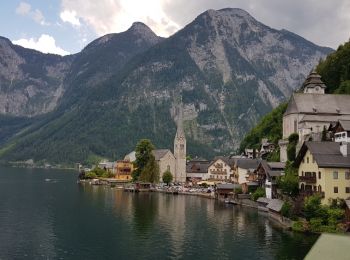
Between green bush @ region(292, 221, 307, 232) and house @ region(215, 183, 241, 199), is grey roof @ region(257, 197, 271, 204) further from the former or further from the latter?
green bush @ region(292, 221, 307, 232)

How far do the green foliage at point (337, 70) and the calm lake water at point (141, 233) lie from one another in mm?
58033

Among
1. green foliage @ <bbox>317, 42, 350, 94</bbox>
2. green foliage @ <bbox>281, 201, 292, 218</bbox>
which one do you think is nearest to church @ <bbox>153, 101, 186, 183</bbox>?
green foliage @ <bbox>317, 42, 350, 94</bbox>

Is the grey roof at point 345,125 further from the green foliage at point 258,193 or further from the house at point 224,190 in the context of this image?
the house at point 224,190

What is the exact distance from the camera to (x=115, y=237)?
221 feet

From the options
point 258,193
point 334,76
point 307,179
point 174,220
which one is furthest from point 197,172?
point 307,179

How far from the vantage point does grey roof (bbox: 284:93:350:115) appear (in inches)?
4574

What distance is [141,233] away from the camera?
7038 centimetres

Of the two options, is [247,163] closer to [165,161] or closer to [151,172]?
[151,172]

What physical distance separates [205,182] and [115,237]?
3969 inches

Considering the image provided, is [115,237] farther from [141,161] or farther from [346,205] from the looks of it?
[141,161]

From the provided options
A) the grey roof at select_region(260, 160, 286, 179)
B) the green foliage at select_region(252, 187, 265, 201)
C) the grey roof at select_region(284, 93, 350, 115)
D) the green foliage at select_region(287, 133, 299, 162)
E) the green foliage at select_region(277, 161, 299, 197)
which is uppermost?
the grey roof at select_region(284, 93, 350, 115)

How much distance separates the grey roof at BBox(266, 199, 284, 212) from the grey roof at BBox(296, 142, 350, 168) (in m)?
11.5

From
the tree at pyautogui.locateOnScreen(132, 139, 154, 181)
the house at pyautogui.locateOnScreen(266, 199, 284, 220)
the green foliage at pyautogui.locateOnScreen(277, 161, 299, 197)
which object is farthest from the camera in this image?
the tree at pyautogui.locateOnScreen(132, 139, 154, 181)

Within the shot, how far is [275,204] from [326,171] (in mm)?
17355
